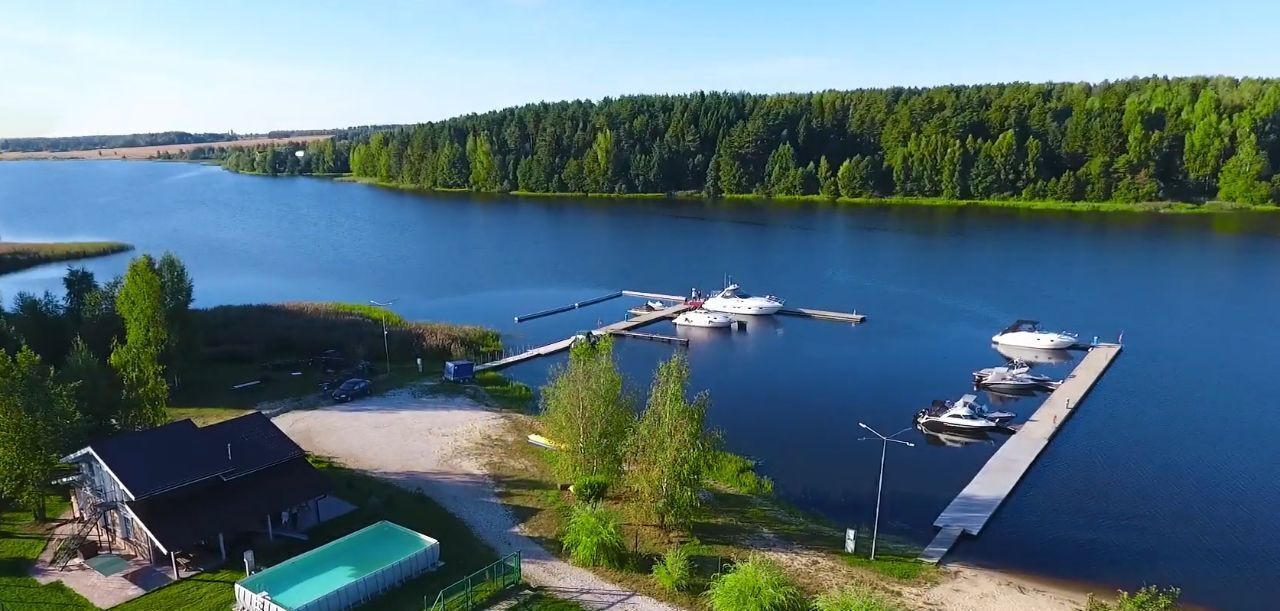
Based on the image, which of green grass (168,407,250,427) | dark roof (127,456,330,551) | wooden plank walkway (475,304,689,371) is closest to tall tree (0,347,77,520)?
dark roof (127,456,330,551)

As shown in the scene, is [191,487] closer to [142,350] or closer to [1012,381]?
[142,350]

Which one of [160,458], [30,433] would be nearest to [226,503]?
[160,458]

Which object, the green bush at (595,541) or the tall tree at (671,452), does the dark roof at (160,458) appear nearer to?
the green bush at (595,541)

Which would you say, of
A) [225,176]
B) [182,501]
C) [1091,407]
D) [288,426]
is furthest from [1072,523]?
[225,176]

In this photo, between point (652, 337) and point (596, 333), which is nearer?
point (596, 333)

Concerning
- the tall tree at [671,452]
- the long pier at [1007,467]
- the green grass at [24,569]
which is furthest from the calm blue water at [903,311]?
the green grass at [24,569]

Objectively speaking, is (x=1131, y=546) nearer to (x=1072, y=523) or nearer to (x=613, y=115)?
(x=1072, y=523)

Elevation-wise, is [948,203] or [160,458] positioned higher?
[948,203]
